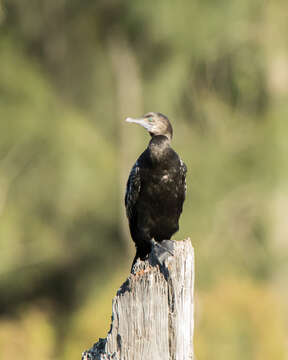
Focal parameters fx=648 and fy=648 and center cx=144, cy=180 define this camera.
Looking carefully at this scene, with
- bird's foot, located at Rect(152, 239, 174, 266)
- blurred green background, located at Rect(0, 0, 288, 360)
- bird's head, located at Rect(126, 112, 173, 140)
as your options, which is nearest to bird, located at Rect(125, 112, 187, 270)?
bird's head, located at Rect(126, 112, 173, 140)

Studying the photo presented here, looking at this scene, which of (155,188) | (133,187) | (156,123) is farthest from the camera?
(133,187)

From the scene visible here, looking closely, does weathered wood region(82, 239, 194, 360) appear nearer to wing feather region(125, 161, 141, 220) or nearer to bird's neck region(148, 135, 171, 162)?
bird's neck region(148, 135, 171, 162)

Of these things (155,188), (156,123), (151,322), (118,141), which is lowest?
(151,322)

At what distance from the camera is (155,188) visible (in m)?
4.34

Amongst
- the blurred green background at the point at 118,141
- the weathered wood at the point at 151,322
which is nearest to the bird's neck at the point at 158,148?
the weathered wood at the point at 151,322

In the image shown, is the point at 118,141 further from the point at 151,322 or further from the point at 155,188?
the point at 151,322

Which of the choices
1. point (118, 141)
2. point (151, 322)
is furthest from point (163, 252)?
point (118, 141)

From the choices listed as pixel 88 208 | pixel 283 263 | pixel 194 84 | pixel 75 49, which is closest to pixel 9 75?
pixel 75 49

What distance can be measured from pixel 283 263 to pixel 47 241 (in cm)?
412

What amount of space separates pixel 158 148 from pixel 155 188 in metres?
0.32

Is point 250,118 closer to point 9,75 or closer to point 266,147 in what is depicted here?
point 266,147

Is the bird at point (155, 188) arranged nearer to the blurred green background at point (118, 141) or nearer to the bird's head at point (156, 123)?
the bird's head at point (156, 123)

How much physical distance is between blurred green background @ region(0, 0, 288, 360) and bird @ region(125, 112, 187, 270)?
18.6 ft

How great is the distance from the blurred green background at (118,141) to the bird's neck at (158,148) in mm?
6168
